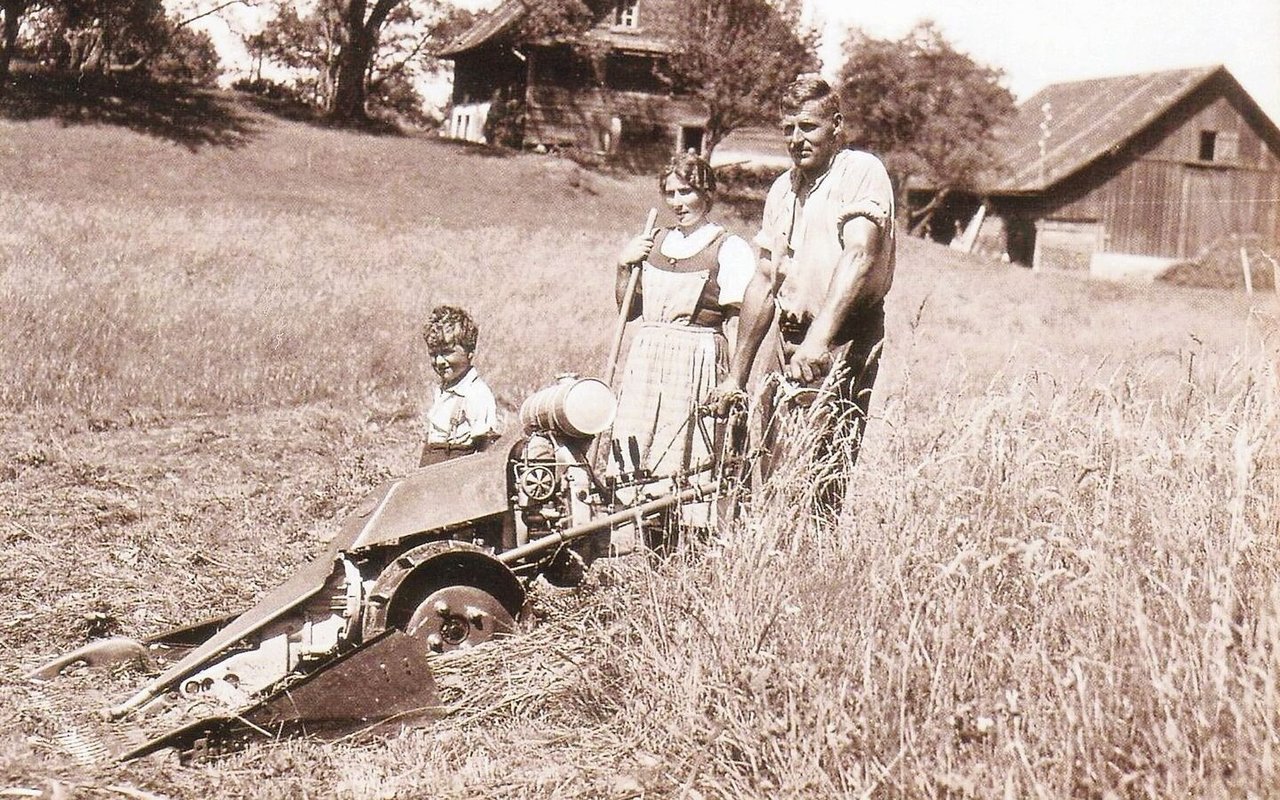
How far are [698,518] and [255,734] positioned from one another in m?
1.58

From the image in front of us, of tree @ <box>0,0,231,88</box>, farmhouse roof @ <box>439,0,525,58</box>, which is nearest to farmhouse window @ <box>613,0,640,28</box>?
farmhouse roof @ <box>439,0,525,58</box>

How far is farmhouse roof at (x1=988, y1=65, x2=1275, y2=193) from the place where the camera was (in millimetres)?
36062

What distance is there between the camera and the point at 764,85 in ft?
112

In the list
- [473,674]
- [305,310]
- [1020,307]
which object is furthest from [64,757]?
[1020,307]

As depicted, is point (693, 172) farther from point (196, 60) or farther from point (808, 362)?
point (196, 60)

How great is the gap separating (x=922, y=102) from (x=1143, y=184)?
719 centimetres

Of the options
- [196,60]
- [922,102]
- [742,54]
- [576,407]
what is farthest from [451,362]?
[196,60]

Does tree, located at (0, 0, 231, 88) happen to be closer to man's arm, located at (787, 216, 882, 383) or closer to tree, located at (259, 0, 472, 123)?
tree, located at (259, 0, 472, 123)

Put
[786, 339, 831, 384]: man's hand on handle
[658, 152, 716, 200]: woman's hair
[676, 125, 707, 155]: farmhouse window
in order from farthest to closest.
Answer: [676, 125, 707, 155]: farmhouse window
[658, 152, 716, 200]: woman's hair
[786, 339, 831, 384]: man's hand on handle

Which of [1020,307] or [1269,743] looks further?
[1020,307]

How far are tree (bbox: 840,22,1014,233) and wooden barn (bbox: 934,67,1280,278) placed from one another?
2.13 m

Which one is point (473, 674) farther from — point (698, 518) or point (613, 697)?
point (698, 518)

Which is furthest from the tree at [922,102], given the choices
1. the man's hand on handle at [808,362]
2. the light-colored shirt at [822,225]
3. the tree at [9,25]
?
the man's hand on handle at [808,362]

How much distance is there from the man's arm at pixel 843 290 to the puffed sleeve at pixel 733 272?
41.5 inches
